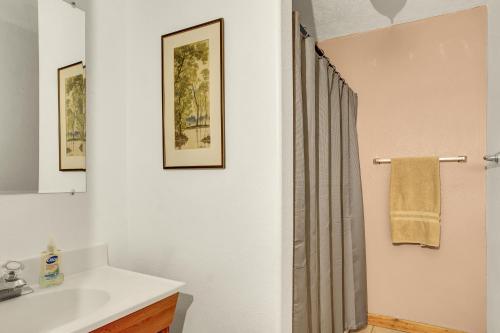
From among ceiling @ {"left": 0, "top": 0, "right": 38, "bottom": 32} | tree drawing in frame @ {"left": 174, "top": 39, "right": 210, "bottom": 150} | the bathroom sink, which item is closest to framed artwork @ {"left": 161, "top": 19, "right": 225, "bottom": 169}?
tree drawing in frame @ {"left": 174, "top": 39, "right": 210, "bottom": 150}

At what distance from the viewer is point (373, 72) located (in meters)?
2.78

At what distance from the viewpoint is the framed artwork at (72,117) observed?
1.35 m

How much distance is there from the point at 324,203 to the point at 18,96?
4.89ft

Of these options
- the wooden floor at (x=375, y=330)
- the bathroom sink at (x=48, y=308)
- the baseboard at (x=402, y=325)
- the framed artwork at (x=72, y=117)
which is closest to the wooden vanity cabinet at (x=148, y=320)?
the bathroom sink at (x=48, y=308)

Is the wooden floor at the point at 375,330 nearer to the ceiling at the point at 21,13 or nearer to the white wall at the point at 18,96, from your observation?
the white wall at the point at 18,96

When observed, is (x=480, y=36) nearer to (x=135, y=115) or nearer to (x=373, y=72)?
(x=373, y=72)

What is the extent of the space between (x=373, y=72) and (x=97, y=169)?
92.0 inches

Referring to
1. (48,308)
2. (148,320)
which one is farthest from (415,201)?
(48,308)

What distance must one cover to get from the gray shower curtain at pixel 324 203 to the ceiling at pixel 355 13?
0.61 meters

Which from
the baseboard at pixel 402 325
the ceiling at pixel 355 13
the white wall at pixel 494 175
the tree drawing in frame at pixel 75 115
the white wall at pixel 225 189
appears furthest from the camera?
the baseboard at pixel 402 325

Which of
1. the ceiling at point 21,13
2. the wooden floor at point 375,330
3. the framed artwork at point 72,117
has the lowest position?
the wooden floor at point 375,330

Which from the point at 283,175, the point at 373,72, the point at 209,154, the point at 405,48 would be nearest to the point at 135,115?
the point at 209,154

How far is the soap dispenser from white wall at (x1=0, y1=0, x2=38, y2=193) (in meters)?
0.25

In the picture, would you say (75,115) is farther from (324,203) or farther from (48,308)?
(324,203)
